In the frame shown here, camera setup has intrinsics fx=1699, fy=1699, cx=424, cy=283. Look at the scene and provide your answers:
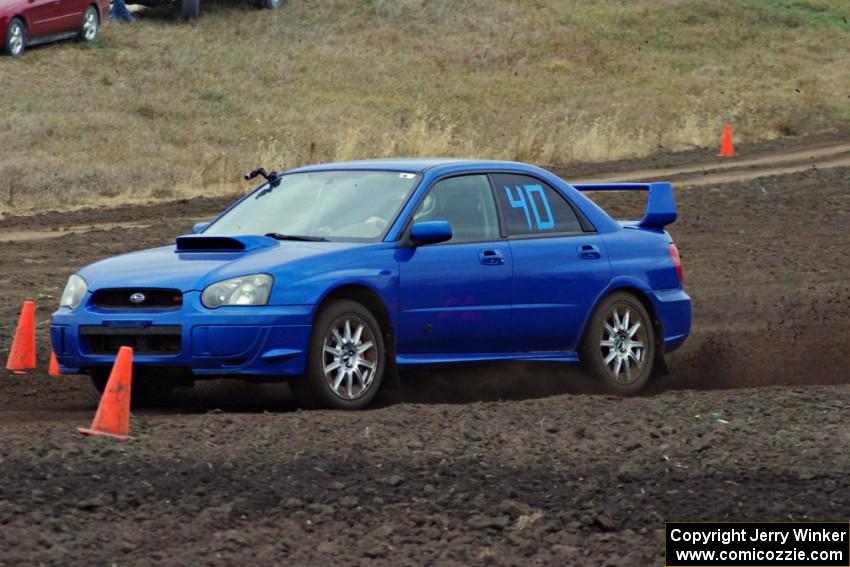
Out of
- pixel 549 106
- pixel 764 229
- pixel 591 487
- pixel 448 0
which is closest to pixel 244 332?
pixel 591 487

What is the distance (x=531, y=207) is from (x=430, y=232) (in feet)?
4.07

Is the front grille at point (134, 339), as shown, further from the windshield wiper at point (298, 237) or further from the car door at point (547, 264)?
the car door at point (547, 264)

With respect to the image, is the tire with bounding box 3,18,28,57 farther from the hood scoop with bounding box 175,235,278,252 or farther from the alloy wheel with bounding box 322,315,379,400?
the alloy wheel with bounding box 322,315,379,400

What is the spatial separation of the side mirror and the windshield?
25cm

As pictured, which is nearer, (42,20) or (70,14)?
(42,20)

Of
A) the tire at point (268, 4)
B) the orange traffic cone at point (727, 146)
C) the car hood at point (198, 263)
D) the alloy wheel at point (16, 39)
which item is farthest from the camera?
the tire at point (268, 4)

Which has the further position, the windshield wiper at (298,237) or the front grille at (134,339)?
the windshield wiper at (298,237)

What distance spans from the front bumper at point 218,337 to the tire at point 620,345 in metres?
2.36

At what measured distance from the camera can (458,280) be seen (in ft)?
32.7

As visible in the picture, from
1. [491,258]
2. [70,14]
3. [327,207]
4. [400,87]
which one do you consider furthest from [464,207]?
[400,87]

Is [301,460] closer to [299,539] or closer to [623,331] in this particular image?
[299,539]

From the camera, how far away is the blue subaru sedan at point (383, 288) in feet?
29.9

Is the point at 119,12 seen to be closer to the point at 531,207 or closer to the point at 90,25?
the point at 90,25

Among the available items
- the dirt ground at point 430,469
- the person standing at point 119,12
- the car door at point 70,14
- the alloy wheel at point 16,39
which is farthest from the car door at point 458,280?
the person standing at point 119,12
